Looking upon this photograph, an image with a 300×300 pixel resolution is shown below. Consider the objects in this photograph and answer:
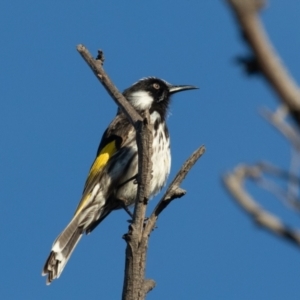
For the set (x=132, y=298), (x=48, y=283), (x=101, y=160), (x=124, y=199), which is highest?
(x=101, y=160)

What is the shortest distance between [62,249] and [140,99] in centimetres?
290

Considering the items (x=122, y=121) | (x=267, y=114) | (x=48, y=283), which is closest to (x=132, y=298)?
(x=48, y=283)

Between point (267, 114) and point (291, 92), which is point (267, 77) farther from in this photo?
point (267, 114)

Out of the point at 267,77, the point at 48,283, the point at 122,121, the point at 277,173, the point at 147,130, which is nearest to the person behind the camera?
the point at 267,77

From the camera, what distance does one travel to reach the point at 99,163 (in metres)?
8.34

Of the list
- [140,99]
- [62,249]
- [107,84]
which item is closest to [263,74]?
[107,84]

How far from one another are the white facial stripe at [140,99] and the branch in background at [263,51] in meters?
8.55

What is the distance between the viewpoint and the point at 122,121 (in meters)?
8.68

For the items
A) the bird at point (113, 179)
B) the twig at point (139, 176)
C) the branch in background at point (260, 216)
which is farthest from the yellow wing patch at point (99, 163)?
the branch in background at point (260, 216)

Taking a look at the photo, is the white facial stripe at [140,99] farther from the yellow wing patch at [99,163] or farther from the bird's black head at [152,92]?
the yellow wing patch at [99,163]

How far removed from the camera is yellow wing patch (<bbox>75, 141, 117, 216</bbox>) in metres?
8.19

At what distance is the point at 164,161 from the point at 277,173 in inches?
288

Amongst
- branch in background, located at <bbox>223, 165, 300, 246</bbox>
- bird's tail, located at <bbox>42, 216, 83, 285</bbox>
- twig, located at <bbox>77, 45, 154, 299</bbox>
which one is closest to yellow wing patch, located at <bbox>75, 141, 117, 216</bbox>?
bird's tail, located at <bbox>42, 216, 83, 285</bbox>

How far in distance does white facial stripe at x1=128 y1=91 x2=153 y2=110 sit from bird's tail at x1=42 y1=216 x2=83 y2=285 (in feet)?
7.03
